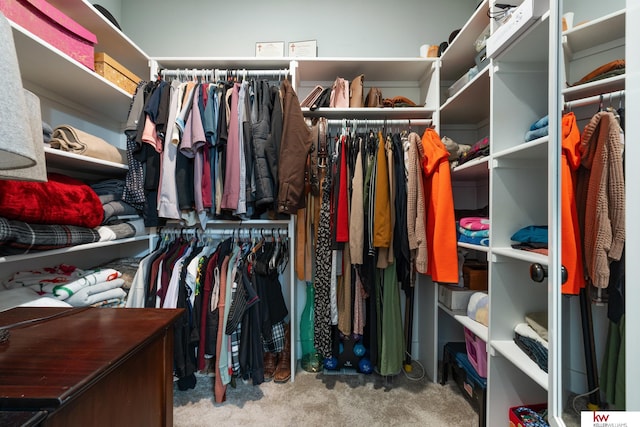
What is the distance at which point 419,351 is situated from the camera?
193 centimetres

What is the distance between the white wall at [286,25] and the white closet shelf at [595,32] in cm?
154

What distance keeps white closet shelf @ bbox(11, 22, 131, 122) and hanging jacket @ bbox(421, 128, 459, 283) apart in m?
1.80

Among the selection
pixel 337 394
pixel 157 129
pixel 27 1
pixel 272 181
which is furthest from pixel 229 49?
pixel 337 394

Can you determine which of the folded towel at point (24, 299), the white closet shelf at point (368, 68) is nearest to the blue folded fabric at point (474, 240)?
the white closet shelf at point (368, 68)

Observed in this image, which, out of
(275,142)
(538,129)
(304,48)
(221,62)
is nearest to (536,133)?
(538,129)

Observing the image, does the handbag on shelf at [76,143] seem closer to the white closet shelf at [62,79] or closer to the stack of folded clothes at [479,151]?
the white closet shelf at [62,79]

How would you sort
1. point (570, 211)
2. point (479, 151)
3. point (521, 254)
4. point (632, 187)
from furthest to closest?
point (479, 151)
point (521, 254)
point (570, 211)
point (632, 187)

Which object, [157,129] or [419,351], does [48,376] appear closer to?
[157,129]

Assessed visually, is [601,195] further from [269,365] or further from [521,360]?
[269,365]

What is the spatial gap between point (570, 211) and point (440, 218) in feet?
2.39

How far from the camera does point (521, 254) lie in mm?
994

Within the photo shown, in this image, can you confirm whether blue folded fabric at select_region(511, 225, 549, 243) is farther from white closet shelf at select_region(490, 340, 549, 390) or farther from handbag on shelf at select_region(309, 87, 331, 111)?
handbag on shelf at select_region(309, 87, 331, 111)

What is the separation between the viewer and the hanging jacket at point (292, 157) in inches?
55.7

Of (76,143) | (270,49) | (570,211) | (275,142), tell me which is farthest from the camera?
(270,49)
